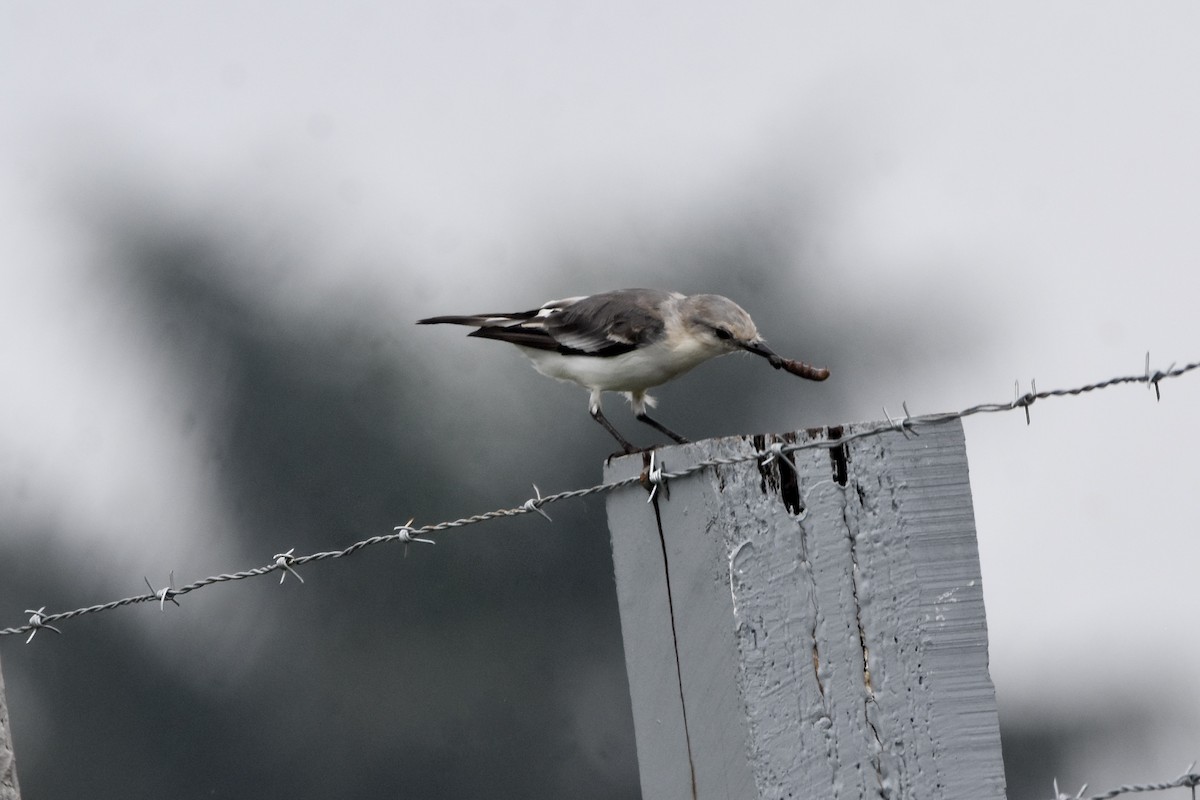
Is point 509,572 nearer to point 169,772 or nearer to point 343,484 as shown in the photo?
point 343,484

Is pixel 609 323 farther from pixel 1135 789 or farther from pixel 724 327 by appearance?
pixel 1135 789

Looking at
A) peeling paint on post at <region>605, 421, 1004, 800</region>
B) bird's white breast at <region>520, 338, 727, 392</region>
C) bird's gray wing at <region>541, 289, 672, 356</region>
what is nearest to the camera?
peeling paint on post at <region>605, 421, 1004, 800</region>

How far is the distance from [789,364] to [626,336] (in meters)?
1.83

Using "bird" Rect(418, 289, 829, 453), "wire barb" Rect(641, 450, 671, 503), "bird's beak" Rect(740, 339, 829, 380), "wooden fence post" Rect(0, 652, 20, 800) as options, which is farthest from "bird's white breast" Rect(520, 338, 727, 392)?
"wooden fence post" Rect(0, 652, 20, 800)

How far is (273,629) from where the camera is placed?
1025 inches

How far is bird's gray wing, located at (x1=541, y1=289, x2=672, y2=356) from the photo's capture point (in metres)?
5.91

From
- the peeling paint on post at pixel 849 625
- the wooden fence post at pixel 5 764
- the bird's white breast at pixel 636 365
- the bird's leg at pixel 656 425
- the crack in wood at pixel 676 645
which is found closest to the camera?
the peeling paint on post at pixel 849 625

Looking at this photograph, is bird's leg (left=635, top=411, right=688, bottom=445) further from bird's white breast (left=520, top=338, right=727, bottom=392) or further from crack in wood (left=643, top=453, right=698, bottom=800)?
crack in wood (left=643, top=453, right=698, bottom=800)

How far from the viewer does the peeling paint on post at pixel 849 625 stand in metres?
2.64

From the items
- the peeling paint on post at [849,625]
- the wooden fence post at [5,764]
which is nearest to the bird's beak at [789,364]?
the peeling paint on post at [849,625]

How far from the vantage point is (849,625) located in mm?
2666

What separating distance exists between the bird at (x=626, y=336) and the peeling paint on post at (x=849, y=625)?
2619 mm

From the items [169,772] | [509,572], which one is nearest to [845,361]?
[509,572]

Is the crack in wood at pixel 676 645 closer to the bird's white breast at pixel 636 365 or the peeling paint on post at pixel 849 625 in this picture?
the peeling paint on post at pixel 849 625
